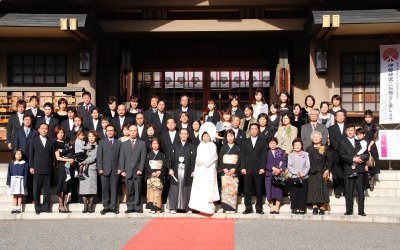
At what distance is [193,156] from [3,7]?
6473 mm

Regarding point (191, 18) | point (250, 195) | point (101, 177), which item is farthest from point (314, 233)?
point (191, 18)

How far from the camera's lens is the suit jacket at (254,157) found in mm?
12062

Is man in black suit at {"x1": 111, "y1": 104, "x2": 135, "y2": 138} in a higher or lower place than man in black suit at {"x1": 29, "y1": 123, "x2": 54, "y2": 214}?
higher

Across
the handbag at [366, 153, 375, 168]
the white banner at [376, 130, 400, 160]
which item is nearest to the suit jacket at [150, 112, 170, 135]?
the handbag at [366, 153, 375, 168]

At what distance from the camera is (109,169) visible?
1210 centimetres

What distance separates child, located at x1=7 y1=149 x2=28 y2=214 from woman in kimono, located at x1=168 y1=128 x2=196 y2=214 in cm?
287

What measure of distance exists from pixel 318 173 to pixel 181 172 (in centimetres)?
269

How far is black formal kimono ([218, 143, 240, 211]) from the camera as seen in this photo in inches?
469

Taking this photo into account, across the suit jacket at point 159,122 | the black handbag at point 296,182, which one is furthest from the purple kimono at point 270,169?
the suit jacket at point 159,122

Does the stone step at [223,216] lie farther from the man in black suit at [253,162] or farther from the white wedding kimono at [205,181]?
the man in black suit at [253,162]

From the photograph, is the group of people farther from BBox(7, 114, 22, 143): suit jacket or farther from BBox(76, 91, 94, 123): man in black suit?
BBox(76, 91, 94, 123): man in black suit

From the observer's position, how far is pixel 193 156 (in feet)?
40.2

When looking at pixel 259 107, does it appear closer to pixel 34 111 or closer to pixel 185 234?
pixel 185 234

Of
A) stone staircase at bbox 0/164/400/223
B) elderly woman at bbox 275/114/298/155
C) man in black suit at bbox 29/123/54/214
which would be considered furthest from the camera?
elderly woman at bbox 275/114/298/155
